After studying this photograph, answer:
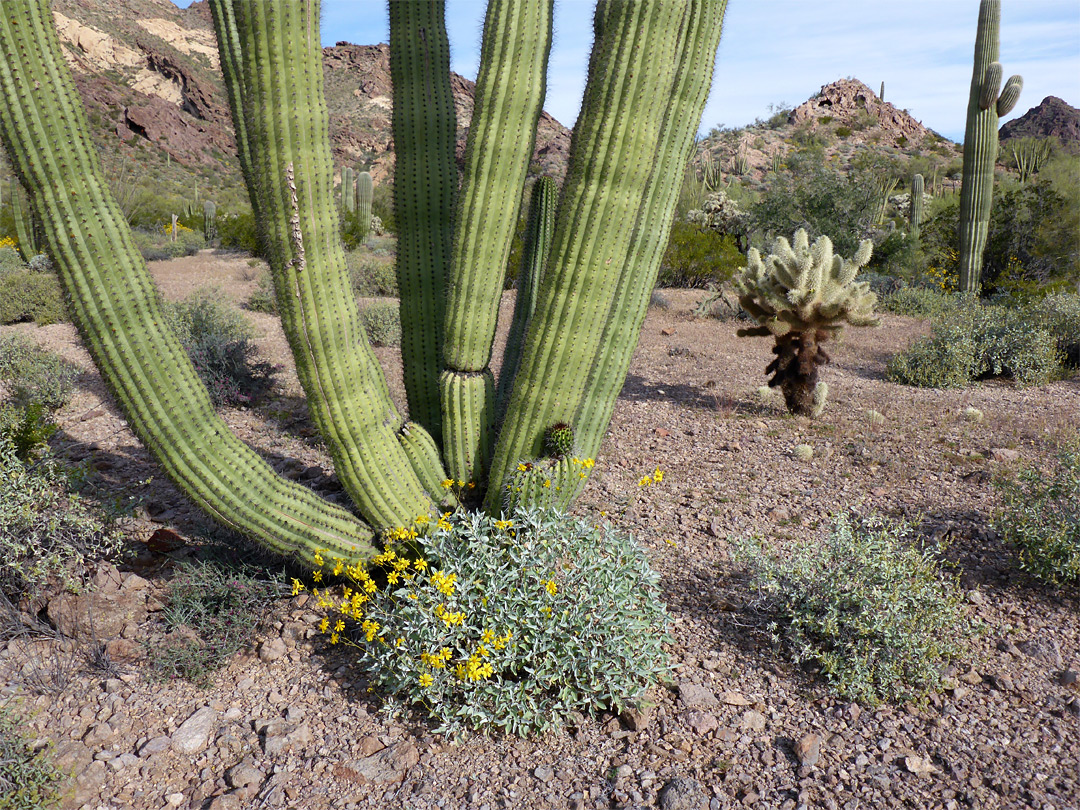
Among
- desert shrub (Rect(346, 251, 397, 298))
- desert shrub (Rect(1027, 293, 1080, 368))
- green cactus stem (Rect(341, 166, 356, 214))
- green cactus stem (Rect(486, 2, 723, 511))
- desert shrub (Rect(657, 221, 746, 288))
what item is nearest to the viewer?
green cactus stem (Rect(486, 2, 723, 511))

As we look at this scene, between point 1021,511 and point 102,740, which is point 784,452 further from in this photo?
point 102,740

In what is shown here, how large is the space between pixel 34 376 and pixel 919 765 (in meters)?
7.54

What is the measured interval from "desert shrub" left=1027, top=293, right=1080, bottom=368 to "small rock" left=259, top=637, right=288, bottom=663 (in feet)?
29.4

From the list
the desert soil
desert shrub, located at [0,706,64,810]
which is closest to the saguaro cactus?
the desert soil

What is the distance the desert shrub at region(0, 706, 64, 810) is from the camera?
2637 mm

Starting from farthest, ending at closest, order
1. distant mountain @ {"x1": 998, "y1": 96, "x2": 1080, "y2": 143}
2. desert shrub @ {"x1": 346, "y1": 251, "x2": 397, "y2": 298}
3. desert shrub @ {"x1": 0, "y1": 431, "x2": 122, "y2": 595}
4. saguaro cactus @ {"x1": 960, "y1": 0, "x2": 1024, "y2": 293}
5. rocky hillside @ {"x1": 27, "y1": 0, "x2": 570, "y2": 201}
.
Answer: distant mountain @ {"x1": 998, "y1": 96, "x2": 1080, "y2": 143}
rocky hillside @ {"x1": 27, "y1": 0, "x2": 570, "y2": 201}
saguaro cactus @ {"x1": 960, "y1": 0, "x2": 1024, "y2": 293}
desert shrub @ {"x1": 346, "y1": 251, "x2": 397, "y2": 298}
desert shrub @ {"x1": 0, "y1": 431, "x2": 122, "y2": 595}

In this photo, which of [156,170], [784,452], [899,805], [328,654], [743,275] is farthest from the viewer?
[156,170]

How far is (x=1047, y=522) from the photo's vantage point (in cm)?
414

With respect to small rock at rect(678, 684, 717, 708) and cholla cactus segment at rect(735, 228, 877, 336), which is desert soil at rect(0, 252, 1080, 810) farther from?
cholla cactus segment at rect(735, 228, 877, 336)

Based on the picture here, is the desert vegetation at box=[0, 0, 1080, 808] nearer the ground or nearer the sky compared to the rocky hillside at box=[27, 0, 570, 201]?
nearer the ground

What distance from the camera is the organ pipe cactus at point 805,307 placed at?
665 cm

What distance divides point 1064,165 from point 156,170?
40339 millimetres

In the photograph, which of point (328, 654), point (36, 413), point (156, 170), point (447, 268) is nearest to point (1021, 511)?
point (447, 268)

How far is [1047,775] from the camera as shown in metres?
2.80
